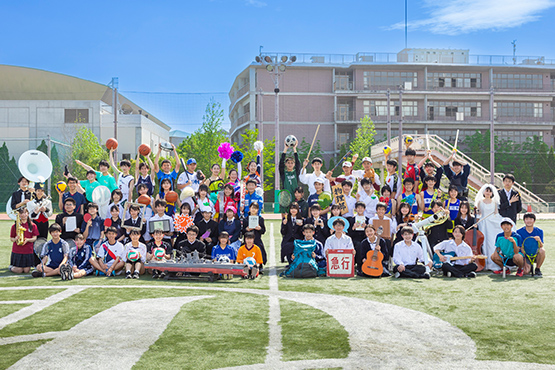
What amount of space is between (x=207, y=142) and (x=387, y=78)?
75.7 feet

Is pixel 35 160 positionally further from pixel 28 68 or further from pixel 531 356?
pixel 28 68

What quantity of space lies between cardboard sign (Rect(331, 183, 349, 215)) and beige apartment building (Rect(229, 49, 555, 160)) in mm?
39294

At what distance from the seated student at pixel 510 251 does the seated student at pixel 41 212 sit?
845 centimetres

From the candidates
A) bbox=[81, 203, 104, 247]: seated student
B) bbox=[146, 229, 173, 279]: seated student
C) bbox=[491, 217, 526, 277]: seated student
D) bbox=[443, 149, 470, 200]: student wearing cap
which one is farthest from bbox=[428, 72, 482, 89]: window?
bbox=[81, 203, 104, 247]: seated student

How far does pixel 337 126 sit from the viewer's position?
50.6m

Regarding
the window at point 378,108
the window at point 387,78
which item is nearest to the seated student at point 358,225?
the window at point 378,108

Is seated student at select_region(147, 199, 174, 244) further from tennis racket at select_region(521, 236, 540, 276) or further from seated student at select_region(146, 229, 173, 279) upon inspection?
tennis racket at select_region(521, 236, 540, 276)

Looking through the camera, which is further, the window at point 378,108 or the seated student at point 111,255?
the window at point 378,108

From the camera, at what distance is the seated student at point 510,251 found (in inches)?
358

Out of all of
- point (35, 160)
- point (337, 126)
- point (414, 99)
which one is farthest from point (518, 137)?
point (35, 160)

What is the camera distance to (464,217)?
9.79m

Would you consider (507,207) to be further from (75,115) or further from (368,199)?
(75,115)

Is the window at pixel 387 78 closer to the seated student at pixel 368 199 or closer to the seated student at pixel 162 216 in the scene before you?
the seated student at pixel 368 199

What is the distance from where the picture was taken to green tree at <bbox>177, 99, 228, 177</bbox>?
116ft
